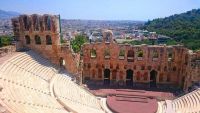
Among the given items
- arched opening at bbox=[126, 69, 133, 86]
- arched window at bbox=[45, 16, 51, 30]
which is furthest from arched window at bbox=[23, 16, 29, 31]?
arched opening at bbox=[126, 69, 133, 86]

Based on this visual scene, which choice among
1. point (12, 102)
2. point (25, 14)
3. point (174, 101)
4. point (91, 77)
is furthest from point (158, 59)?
point (12, 102)

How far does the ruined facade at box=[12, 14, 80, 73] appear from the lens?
31969 mm

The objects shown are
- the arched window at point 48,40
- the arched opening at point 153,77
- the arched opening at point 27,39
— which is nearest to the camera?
the arched opening at point 27,39

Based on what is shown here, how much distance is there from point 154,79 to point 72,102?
54.2ft

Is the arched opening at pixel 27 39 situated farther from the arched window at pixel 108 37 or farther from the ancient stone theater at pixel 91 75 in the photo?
the arched window at pixel 108 37

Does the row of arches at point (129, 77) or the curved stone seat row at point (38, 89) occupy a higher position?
the curved stone seat row at point (38, 89)

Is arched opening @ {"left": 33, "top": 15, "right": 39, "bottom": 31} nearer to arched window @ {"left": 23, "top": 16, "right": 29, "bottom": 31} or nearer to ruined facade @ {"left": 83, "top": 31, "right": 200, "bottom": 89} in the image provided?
arched window @ {"left": 23, "top": 16, "right": 29, "bottom": 31}

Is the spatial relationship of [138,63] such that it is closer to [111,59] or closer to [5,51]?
[111,59]

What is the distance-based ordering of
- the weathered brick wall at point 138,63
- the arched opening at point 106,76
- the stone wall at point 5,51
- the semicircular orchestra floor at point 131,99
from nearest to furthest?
the semicircular orchestra floor at point 131,99
the stone wall at point 5,51
the weathered brick wall at point 138,63
the arched opening at point 106,76

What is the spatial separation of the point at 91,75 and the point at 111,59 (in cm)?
397

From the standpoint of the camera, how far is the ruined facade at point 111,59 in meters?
32.2

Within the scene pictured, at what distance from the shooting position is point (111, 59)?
36.2m

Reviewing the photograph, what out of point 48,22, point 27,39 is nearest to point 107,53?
point 48,22

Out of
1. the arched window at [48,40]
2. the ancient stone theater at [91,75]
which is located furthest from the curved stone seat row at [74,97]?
the arched window at [48,40]
